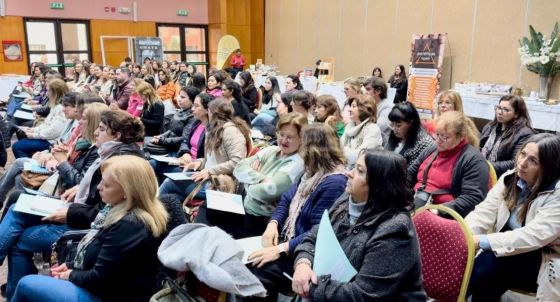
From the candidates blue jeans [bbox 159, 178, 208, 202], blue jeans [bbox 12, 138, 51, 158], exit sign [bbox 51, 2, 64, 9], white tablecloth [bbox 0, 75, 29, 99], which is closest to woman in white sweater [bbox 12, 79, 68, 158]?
blue jeans [bbox 12, 138, 51, 158]

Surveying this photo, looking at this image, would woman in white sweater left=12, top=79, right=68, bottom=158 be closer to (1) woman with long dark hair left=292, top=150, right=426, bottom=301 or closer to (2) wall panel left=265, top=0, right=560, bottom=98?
(1) woman with long dark hair left=292, top=150, right=426, bottom=301

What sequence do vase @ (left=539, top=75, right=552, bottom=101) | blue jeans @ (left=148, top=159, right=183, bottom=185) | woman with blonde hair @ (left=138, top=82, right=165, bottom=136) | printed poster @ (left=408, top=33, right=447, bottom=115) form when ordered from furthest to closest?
printed poster @ (left=408, top=33, right=447, bottom=115) < vase @ (left=539, top=75, right=552, bottom=101) < woman with blonde hair @ (left=138, top=82, right=165, bottom=136) < blue jeans @ (left=148, top=159, right=183, bottom=185)

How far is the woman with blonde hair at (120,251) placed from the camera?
175cm

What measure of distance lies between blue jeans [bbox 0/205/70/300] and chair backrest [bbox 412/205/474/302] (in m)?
1.92

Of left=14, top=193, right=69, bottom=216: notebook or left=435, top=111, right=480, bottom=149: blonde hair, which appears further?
left=435, top=111, right=480, bottom=149: blonde hair

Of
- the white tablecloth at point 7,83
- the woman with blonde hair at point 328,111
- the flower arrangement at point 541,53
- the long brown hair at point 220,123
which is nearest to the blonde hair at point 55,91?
the long brown hair at point 220,123

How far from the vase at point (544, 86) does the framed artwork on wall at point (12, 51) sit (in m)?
12.7

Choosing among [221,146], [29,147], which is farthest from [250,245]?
[29,147]

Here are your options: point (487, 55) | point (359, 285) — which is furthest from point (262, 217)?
point (487, 55)

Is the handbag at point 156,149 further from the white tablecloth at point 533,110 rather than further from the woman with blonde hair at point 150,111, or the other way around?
the white tablecloth at point 533,110

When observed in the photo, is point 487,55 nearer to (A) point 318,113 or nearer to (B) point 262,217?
(A) point 318,113

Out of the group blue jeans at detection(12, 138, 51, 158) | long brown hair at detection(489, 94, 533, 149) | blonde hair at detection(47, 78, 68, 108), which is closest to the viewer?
long brown hair at detection(489, 94, 533, 149)

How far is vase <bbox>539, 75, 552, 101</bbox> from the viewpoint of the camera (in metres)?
6.21

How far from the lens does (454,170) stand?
259cm
